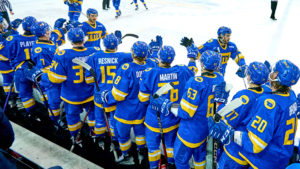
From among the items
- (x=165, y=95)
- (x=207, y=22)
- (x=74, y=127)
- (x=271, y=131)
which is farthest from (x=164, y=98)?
(x=207, y=22)

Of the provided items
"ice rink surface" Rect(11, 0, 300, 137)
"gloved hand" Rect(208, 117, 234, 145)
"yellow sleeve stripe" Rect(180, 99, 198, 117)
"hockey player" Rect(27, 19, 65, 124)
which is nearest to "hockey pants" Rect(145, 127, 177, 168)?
"yellow sleeve stripe" Rect(180, 99, 198, 117)

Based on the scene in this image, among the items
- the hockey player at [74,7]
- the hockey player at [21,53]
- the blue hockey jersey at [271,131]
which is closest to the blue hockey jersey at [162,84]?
the blue hockey jersey at [271,131]

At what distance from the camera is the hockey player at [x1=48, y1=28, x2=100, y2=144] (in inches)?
108

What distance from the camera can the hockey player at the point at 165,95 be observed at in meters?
2.23

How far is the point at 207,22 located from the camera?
344 inches

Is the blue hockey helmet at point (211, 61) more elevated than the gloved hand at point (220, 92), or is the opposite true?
the blue hockey helmet at point (211, 61)

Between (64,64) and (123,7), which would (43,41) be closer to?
(64,64)

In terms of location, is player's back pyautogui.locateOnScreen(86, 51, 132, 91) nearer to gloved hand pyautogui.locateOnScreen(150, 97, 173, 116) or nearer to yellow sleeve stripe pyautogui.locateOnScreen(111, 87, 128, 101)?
yellow sleeve stripe pyautogui.locateOnScreen(111, 87, 128, 101)

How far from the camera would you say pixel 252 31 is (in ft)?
24.7

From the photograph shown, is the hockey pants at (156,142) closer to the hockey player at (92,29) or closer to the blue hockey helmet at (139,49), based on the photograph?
the blue hockey helmet at (139,49)

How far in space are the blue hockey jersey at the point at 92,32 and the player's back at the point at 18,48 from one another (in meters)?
1.31

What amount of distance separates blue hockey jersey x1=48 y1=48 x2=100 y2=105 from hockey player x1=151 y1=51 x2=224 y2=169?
119 cm

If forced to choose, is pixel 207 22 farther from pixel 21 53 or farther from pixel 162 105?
pixel 162 105

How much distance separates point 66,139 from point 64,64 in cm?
129
